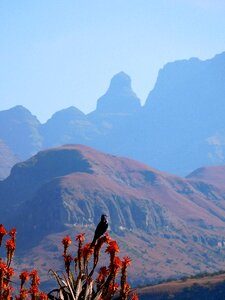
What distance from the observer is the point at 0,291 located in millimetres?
11180

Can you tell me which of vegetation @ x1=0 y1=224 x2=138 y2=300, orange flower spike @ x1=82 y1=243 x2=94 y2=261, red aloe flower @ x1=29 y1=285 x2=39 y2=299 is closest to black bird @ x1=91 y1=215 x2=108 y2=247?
vegetation @ x1=0 y1=224 x2=138 y2=300

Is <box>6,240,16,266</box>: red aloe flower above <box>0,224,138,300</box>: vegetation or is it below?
above

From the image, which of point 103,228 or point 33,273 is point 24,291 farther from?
point 103,228

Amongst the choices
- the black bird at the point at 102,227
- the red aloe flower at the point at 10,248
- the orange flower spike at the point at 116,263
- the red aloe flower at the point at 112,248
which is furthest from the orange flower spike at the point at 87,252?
the red aloe flower at the point at 10,248

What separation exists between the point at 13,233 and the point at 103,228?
218cm

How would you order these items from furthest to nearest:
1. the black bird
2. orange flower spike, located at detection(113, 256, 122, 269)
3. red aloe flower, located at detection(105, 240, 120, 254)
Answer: orange flower spike, located at detection(113, 256, 122, 269) → red aloe flower, located at detection(105, 240, 120, 254) → the black bird

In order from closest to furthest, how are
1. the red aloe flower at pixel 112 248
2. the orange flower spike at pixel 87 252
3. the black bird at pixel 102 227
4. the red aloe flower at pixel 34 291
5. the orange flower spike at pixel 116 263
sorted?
the black bird at pixel 102 227
the red aloe flower at pixel 112 248
the orange flower spike at pixel 116 263
the orange flower spike at pixel 87 252
the red aloe flower at pixel 34 291

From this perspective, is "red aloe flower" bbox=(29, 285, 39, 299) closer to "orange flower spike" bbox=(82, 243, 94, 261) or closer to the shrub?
the shrub

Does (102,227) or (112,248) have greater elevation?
(102,227)

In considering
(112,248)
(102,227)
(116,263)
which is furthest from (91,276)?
(102,227)

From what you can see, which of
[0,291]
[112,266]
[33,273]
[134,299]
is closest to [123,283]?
[112,266]

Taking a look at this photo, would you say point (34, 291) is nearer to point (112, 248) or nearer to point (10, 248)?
point (10, 248)

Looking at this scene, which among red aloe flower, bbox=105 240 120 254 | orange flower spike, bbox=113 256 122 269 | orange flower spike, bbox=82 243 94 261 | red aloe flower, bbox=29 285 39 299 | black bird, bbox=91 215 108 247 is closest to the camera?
black bird, bbox=91 215 108 247

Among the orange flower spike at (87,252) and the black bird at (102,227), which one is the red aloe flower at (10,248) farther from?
the black bird at (102,227)
